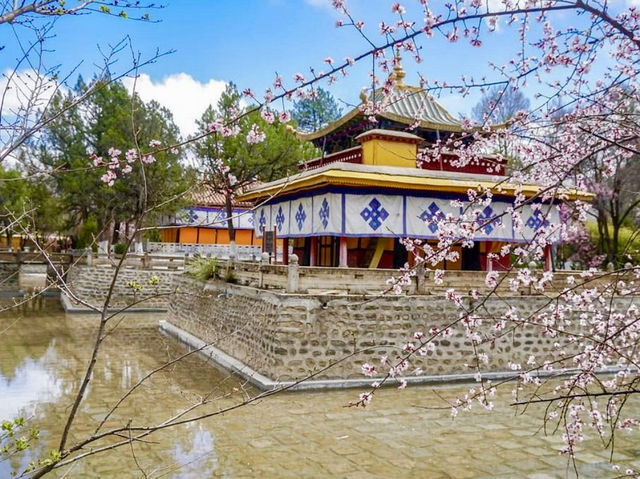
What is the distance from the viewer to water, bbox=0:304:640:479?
6547 millimetres

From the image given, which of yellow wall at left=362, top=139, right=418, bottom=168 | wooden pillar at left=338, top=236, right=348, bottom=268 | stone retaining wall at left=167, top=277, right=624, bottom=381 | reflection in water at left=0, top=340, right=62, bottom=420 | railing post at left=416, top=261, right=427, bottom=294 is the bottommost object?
reflection in water at left=0, top=340, right=62, bottom=420

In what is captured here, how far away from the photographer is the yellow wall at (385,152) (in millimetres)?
14609

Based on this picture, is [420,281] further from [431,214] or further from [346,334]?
[431,214]

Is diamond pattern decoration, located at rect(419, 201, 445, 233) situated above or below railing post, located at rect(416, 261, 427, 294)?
above

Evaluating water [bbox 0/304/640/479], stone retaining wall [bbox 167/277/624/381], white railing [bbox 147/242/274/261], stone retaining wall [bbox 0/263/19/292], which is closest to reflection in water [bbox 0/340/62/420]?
water [bbox 0/304/640/479]

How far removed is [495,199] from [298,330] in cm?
694

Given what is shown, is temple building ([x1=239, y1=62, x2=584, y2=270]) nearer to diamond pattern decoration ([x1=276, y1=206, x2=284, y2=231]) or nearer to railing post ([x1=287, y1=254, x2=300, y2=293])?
diamond pattern decoration ([x1=276, y1=206, x2=284, y2=231])

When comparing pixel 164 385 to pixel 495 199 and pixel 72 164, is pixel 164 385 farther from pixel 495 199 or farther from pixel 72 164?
pixel 72 164

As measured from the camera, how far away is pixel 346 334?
35.0 ft

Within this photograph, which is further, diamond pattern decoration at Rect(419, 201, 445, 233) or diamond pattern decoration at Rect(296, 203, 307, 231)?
diamond pattern decoration at Rect(296, 203, 307, 231)

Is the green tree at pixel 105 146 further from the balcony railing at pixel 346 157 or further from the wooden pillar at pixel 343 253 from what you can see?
the wooden pillar at pixel 343 253

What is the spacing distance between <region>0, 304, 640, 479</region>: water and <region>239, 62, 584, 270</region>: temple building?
Result: 14.4ft

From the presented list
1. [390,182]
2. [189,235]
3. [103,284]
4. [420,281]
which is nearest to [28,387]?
[420,281]

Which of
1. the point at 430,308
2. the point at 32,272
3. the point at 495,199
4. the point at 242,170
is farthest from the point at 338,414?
the point at 32,272
